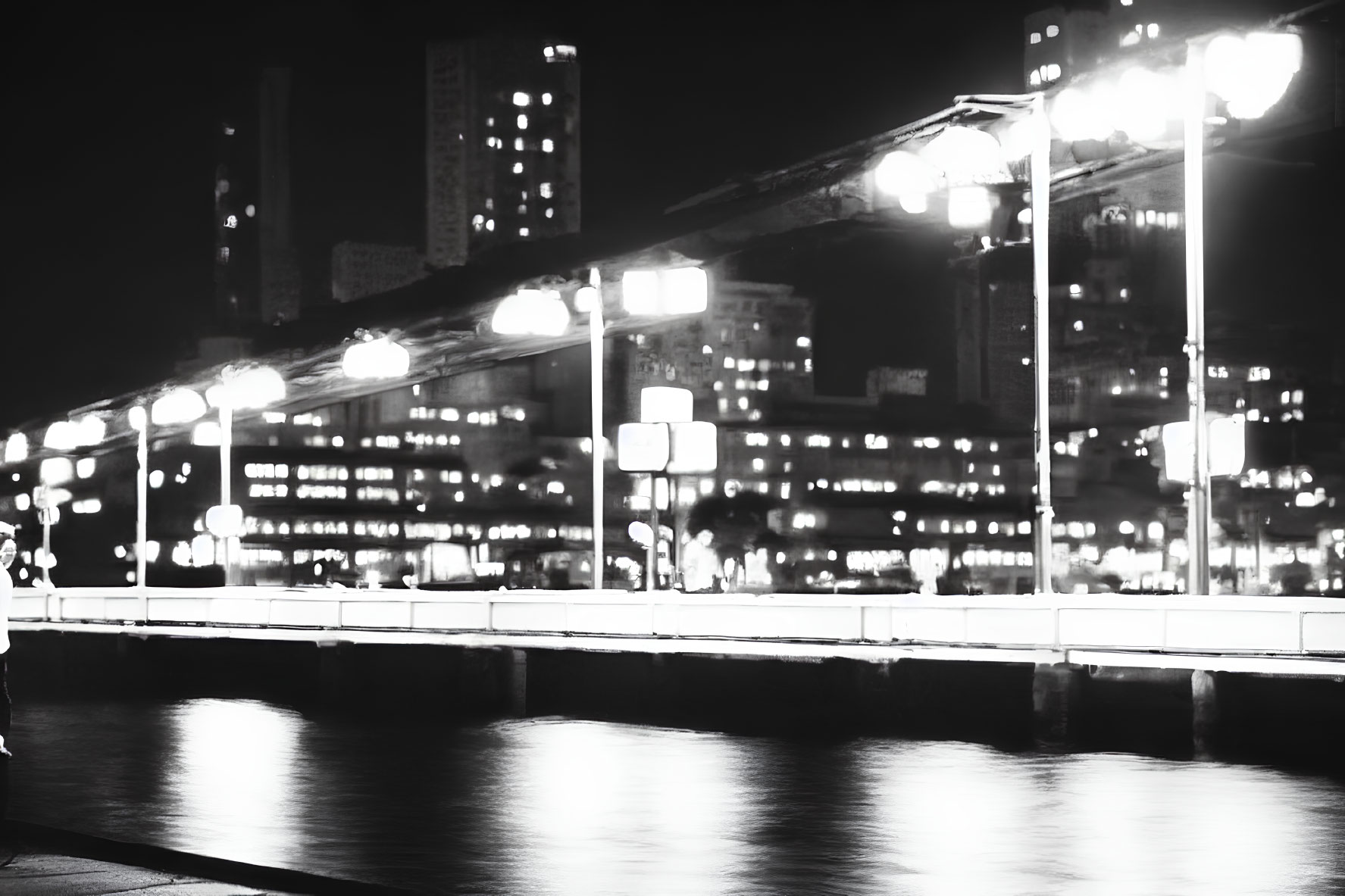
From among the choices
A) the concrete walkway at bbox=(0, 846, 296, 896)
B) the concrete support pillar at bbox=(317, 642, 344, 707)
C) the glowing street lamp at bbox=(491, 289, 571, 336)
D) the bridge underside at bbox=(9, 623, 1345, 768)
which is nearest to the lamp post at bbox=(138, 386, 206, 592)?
the bridge underside at bbox=(9, 623, 1345, 768)

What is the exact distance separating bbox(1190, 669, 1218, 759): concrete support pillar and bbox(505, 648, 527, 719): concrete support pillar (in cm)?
1046

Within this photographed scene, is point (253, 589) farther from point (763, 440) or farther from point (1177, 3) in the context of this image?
point (1177, 3)

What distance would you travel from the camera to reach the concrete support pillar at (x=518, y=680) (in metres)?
27.7

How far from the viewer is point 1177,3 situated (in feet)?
616

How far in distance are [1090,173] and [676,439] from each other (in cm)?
860

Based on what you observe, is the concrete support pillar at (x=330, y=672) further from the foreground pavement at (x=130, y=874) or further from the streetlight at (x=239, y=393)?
the foreground pavement at (x=130, y=874)

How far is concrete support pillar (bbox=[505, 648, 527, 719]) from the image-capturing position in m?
27.7

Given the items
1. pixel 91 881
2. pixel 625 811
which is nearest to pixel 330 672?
pixel 625 811

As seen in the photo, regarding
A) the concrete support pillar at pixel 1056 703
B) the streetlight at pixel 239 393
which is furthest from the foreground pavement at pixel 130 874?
the streetlight at pixel 239 393

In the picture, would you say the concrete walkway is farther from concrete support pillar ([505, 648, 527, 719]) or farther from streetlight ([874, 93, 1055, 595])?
streetlight ([874, 93, 1055, 595])

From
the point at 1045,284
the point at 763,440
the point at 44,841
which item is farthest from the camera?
the point at 763,440

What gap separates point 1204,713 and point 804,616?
6.67 meters

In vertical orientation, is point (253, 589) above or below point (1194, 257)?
below

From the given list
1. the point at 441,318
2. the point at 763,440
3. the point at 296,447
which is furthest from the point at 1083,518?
the point at 441,318
